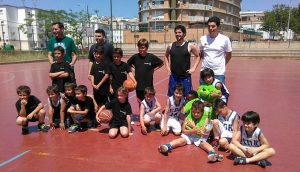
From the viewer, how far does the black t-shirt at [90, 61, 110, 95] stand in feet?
18.7

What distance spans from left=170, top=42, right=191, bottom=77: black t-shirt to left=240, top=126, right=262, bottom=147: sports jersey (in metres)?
1.77

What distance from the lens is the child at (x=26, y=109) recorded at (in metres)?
5.07

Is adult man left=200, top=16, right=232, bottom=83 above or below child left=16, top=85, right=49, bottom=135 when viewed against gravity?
above

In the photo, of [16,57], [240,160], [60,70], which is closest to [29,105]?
[60,70]

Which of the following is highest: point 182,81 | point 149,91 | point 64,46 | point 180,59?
point 64,46

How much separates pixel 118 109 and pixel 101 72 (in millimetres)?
946

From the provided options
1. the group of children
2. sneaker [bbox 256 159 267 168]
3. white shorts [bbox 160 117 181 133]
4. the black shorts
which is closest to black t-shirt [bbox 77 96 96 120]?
the group of children

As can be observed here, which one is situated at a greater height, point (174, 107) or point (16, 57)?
point (16, 57)

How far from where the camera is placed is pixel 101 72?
569cm

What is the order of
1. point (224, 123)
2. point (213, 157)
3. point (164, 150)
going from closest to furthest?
point (213, 157) → point (164, 150) → point (224, 123)

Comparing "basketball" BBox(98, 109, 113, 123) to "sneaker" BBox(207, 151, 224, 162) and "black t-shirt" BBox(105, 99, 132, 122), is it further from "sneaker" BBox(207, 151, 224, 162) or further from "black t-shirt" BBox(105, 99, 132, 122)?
"sneaker" BBox(207, 151, 224, 162)

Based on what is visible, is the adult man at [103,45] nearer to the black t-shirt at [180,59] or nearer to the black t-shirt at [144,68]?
the black t-shirt at [144,68]

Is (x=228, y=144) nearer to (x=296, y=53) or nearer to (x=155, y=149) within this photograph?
(x=155, y=149)

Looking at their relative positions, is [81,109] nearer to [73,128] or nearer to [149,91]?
[73,128]
